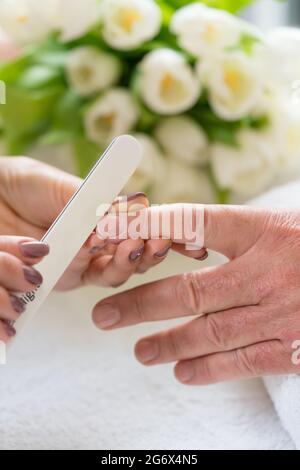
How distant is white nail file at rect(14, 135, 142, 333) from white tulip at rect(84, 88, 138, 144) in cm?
37

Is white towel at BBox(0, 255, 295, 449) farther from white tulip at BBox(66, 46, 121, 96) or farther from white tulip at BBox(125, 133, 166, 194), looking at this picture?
white tulip at BBox(66, 46, 121, 96)

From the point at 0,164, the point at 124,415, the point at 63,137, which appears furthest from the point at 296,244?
the point at 63,137

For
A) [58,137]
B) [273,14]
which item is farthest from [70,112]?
[273,14]

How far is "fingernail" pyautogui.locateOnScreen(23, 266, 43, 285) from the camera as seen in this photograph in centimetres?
59

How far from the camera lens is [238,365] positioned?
0.69 m

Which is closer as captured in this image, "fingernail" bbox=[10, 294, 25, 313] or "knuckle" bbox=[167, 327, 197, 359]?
"fingernail" bbox=[10, 294, 25, 313]

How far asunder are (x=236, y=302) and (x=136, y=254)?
0.33ft

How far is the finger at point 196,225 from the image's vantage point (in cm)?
65

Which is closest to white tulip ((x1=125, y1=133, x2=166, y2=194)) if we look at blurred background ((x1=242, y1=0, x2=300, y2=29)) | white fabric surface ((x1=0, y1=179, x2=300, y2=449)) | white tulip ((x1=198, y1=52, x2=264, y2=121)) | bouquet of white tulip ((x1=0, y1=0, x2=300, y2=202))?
bouquet of white tulip ((x1=0, y1=0, x2=300, y2=202))

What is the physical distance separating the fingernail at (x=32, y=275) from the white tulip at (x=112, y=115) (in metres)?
0.43

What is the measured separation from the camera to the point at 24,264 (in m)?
0.60

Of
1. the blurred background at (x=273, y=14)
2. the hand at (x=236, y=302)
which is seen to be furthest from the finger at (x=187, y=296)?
the blurred background at (x=273, y=14)
